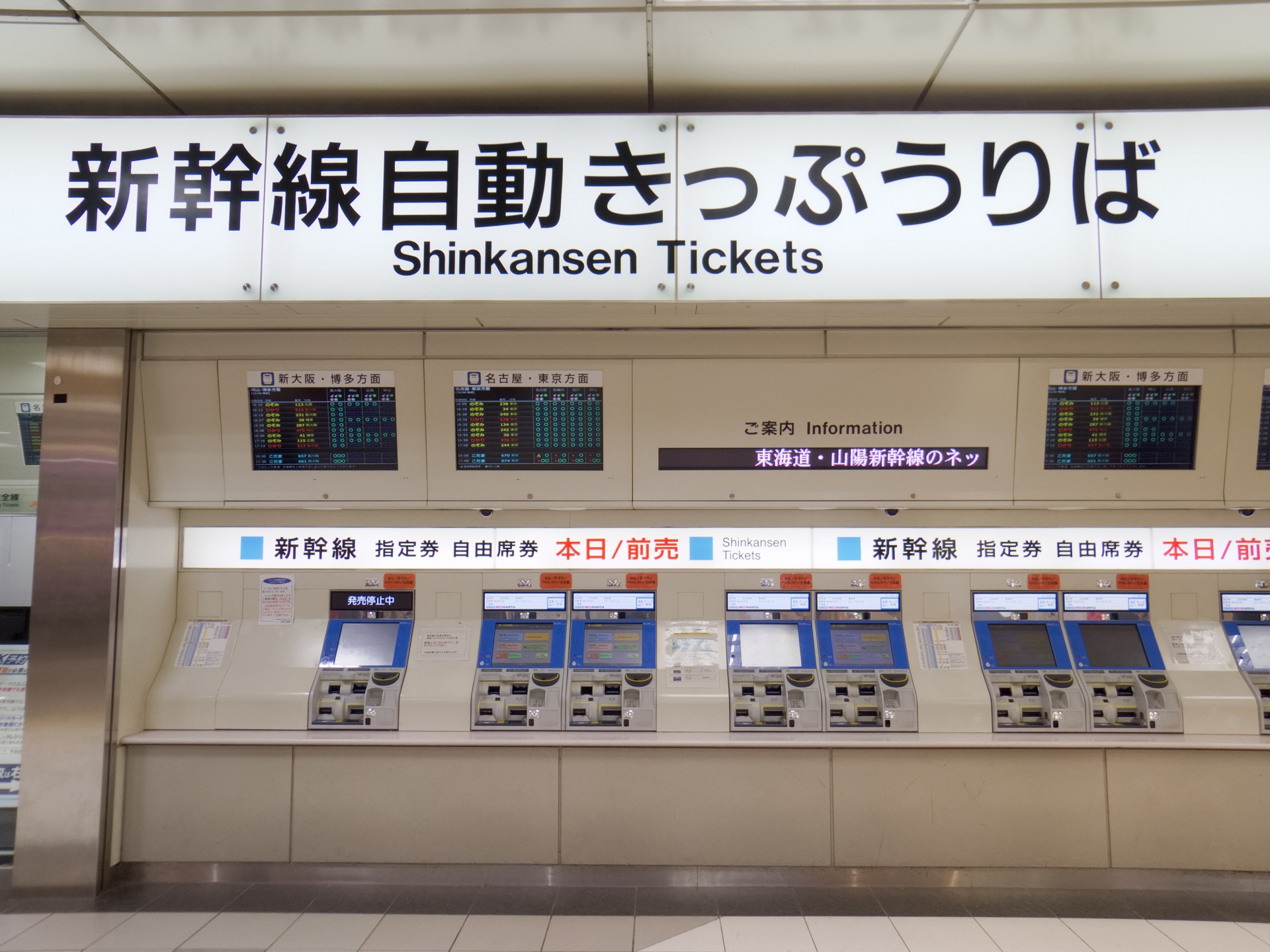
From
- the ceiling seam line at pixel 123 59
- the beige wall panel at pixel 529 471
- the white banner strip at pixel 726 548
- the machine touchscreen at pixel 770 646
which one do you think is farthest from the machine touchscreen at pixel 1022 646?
the ceiling seam line at pixel 123 59

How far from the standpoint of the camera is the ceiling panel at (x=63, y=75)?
2916 millimetres


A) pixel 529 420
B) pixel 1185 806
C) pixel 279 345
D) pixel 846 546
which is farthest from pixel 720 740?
pixel 279 345

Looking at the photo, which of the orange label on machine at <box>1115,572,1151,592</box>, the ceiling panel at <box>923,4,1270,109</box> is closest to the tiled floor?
the orange label on machine at <box>1115,572,1151,592</box>

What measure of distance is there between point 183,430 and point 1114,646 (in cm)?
466

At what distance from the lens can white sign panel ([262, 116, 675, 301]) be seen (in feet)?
10.2

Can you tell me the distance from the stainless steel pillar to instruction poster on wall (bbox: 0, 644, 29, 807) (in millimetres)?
397

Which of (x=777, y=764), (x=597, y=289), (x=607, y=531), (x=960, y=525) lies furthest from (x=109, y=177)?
(x=960, y=525)

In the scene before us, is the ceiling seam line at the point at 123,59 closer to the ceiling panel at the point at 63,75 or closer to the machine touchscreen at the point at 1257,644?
the ceiling panel at the point at 63,75

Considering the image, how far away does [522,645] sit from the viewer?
13.5 feet

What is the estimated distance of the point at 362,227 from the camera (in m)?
3.11

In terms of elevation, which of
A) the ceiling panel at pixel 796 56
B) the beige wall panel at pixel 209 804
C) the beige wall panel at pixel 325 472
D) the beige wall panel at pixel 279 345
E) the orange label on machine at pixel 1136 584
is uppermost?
the ceiling panel at pixel 796 56

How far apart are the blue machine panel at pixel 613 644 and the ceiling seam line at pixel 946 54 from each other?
2.62 m

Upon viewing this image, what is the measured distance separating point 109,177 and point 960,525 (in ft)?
13.1

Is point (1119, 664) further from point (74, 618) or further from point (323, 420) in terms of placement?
point (74, 618)
